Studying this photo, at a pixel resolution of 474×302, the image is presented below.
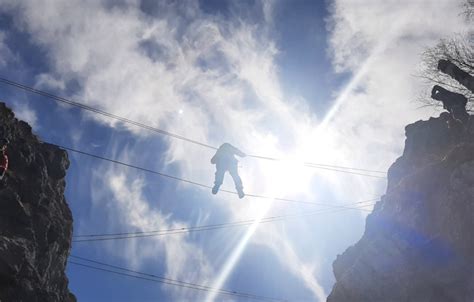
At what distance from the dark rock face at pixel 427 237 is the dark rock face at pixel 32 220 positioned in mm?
26198

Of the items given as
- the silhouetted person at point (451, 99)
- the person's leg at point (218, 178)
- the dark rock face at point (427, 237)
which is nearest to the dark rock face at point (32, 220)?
the person's leg at point (218, 178)

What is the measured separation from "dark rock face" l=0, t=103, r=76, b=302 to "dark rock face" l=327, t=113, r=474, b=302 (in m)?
26.2

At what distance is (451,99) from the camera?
2783 cm

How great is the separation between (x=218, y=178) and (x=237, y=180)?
1.19 meters

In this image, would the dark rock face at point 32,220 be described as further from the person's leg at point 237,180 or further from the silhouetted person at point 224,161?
the person's leg at point 237,180

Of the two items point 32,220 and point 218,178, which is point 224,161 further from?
point 32,220

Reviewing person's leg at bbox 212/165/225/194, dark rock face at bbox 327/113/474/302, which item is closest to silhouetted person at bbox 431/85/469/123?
dark rock face at bbox 327/113/474/302

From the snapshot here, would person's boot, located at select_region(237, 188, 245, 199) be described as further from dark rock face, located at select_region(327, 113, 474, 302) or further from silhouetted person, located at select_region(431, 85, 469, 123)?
silhouetted person, located at select_region(431, 85, 469, 123)

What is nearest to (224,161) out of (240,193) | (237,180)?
(237,180)

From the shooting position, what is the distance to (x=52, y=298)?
109 feet

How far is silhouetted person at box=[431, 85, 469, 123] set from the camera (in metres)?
27.8

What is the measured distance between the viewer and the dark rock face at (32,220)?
94.9 feet

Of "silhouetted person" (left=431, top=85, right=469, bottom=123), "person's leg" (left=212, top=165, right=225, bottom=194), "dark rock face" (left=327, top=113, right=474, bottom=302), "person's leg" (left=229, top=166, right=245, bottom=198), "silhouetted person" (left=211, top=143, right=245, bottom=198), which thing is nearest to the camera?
"silhouetted person" (left=211, top=143, right=245, bottom=198)

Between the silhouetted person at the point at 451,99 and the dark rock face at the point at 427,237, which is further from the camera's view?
the silhouetted person at the point at 451,99
